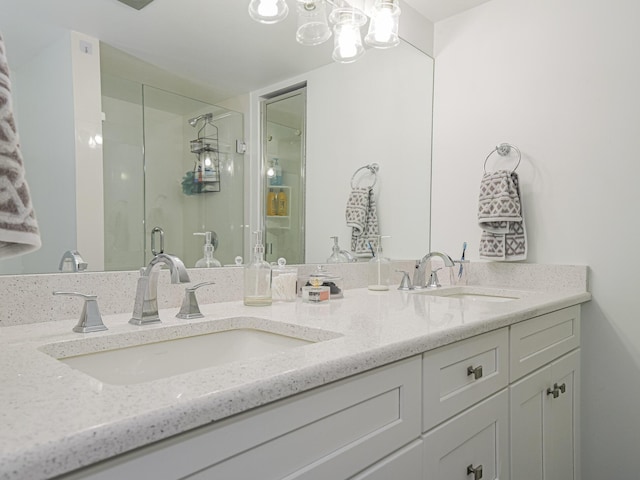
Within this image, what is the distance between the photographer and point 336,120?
1.74 m

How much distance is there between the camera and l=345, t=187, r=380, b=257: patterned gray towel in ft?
5.96

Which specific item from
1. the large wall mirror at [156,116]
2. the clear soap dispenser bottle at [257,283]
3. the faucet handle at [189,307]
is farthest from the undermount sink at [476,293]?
the faucet handle at [189,307]

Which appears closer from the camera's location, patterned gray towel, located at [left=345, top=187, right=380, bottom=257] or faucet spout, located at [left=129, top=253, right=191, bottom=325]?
faucet spout, located at [left=129, top=253, right=191, bottom=325]

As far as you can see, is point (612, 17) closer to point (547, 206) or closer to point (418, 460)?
point (547, 206)

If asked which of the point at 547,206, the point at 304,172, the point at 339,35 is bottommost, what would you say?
the point at 547,206

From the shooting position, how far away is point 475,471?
1.00 metres

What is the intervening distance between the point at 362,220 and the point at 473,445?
1.05 metres

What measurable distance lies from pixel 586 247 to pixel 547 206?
8.4 inches

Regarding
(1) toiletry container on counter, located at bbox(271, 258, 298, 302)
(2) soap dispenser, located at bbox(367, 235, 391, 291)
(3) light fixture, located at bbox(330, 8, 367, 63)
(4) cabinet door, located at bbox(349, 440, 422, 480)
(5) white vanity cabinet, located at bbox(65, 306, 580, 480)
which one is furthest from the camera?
(2) soap dispenser, located at bbox(367, 235, 391, 291)

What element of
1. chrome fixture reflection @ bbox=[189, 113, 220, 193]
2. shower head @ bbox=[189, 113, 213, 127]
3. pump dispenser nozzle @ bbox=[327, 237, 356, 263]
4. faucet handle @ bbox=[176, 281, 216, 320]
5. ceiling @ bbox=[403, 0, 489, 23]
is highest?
ceiling @ bbox=[403, 0, 489, 23]

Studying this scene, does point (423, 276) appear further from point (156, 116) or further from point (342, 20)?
point (156, 116)

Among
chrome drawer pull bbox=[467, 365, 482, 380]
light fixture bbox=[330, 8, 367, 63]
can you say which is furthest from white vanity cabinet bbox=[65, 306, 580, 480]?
light fixture bbox=[330, 8, 367, 63]

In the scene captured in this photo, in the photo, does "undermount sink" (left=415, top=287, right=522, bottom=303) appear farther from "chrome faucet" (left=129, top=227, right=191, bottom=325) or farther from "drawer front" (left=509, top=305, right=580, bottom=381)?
"chrome faucet" (left=129, top=227, right=191, bottom=325)

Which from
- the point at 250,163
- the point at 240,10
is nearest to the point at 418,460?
the point at 250,163
